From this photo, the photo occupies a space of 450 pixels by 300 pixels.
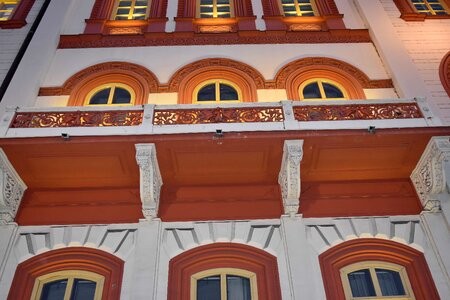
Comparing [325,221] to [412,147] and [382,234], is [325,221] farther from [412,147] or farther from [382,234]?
[412,147]

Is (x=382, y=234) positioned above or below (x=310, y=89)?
below

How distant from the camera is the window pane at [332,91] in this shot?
1073 cm

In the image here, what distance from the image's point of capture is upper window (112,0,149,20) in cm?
1359

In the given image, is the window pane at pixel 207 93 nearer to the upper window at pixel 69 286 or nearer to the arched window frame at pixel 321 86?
the arched window frame at pixel 321 86

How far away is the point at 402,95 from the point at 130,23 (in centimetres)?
795

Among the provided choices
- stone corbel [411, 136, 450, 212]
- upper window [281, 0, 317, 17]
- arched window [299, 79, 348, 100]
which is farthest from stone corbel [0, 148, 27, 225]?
upper window [281, 0, 317, 17]

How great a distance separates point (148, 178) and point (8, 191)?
2.71 m

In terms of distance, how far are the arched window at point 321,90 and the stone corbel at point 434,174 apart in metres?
2.74

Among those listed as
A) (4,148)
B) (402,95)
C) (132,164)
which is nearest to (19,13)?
(4,148)

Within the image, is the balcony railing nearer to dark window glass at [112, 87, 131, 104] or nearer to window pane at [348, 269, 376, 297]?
dark window glass at [112, 87, 131, 104]

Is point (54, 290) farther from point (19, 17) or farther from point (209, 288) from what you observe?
point (19, 17)

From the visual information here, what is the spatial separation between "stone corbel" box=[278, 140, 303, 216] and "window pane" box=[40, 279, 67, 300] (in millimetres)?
4442

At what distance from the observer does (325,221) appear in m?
8.62

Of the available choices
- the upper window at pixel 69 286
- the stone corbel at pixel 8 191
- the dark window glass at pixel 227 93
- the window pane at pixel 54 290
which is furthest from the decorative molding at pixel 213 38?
the window pane at pixel 54 290
